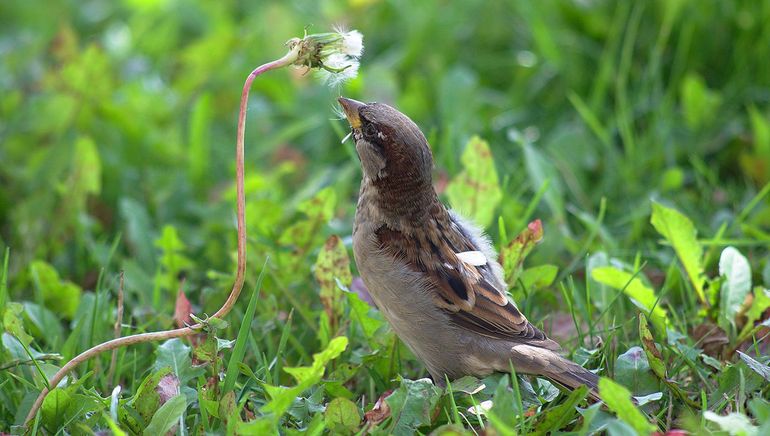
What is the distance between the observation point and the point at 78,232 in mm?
4516

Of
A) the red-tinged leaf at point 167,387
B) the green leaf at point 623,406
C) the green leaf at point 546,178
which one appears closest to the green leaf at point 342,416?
the red-tinged leaf at point 167,387

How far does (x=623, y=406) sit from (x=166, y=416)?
1279 mm

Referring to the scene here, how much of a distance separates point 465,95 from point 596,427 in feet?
8.65

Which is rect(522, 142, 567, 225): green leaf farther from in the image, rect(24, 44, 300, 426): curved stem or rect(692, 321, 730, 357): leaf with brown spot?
rect(24, 44, 300, 426): curved stem

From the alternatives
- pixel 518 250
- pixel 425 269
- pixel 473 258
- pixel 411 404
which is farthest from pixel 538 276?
pixel 411 404

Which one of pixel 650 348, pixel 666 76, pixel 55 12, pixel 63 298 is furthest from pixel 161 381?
pixel 55 12

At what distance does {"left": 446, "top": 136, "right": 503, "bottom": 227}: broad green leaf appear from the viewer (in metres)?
4.05

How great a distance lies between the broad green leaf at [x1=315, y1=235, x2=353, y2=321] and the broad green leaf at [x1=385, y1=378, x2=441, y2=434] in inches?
27.2

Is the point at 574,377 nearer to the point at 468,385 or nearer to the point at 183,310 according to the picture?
the point at 468,385

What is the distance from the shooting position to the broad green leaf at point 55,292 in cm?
389

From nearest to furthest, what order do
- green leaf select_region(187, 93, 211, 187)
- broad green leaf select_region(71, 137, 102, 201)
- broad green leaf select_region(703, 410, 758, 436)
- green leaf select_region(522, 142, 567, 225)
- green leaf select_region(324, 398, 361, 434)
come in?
broad green leaf select_region(703, 410, 758, 436) → green leaf select_region(324, 398, 361, 434) → green leaf select_region(522, 142, 567, 225) → broad green leaf select_region(71, 137, 102, 201) → green leaf select_region(187, 93, 211, 187)

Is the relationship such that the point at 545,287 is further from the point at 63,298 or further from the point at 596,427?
the point at 63,298

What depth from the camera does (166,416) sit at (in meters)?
2.78

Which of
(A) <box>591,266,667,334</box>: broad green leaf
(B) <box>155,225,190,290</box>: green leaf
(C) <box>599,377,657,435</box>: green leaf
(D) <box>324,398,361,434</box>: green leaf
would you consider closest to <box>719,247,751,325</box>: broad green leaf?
(A) <box>591,266,667,334</box>: broad green leaf
